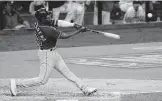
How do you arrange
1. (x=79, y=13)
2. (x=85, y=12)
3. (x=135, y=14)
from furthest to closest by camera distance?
(x=135, y=14) → (x=85, y=12) → (x=79, y=13)

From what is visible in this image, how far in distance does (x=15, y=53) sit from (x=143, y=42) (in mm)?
4241

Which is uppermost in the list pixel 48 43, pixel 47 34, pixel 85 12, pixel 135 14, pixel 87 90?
pixel 47 34

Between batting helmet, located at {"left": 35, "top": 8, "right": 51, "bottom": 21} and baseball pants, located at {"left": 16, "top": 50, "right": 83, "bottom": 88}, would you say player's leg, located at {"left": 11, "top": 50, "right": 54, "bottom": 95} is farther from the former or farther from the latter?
batting helmet, located at {"left": 35, "top": 8, "right": 51, "bottom": 21}

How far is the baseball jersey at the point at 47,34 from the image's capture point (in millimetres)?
8547

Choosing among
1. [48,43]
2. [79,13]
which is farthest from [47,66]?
[79,13]

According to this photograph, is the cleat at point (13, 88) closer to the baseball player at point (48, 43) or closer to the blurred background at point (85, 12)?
the baseball player at point (48, 43)

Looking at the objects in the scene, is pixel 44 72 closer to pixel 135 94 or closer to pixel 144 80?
pixel 135 94

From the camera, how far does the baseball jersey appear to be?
8547 millimetres

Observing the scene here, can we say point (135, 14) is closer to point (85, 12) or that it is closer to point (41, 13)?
point (85, 12)

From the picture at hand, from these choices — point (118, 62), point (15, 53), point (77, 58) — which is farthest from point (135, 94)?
point (15, 53)

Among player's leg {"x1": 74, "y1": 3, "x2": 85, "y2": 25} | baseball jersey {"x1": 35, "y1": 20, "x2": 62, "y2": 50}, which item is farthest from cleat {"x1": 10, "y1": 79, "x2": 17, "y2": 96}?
player's leg {"x1": 74, "y1": 3, "x2": 85, "y2": 25}

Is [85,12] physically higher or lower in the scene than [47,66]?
higher

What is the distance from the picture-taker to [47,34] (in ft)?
28.0

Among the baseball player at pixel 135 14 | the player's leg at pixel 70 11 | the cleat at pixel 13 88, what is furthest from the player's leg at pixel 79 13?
the cleat at pixel 13 88
